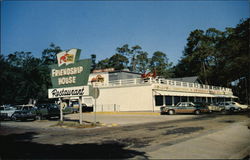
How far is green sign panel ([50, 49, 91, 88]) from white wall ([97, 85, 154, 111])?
→ 655 inches

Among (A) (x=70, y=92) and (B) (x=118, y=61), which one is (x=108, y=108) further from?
(B) (x=118, y=61)

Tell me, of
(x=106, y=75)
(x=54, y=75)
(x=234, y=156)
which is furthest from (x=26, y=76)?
(x=234, y=156)

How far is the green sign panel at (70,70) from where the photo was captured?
19281mm

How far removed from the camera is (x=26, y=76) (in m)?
54.7

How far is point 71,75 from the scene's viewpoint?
65.4 ft

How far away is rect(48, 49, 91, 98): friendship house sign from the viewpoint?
1936cm

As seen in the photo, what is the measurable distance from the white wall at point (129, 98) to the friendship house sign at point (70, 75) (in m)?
16.6

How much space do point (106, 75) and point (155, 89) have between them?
1799 centimetres

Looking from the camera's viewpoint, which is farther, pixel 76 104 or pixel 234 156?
pixel 76 104

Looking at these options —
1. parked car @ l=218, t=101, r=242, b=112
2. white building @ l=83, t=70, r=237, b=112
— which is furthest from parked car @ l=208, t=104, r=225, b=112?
white building @ l=83, t=70, r=237, b=112

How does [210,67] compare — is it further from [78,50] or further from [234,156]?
[234,156]

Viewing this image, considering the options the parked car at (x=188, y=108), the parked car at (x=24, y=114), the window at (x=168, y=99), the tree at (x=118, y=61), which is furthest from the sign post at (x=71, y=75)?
the tree at (x=118, y=61)

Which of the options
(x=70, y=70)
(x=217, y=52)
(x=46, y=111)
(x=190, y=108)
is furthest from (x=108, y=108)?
(x=217, y=52)

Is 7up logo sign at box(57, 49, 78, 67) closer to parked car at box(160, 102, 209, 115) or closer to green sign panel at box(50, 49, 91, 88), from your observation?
green sign panel at box(50, 49, 91, 88)
